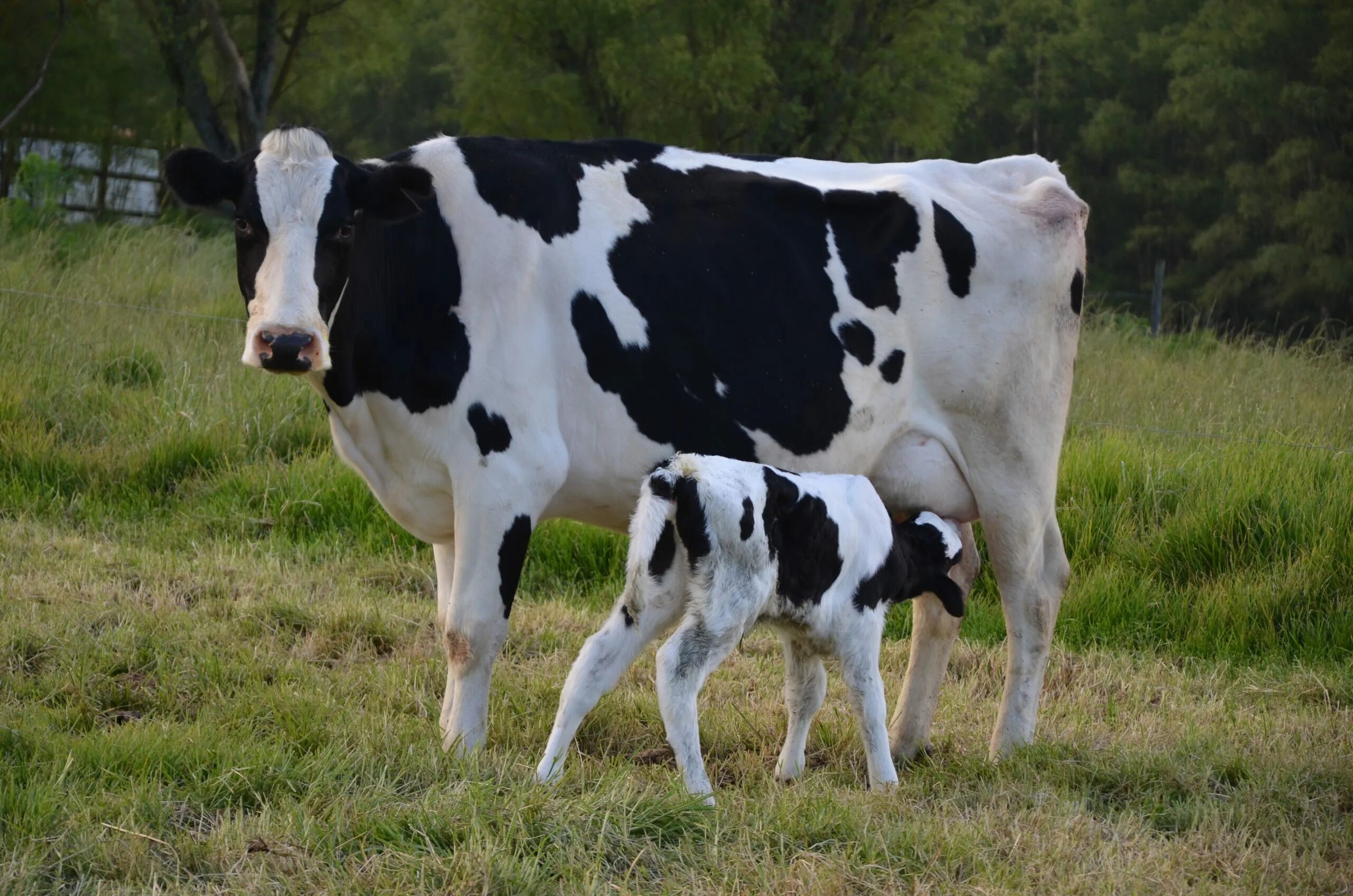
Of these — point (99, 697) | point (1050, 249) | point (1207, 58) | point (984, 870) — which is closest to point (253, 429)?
point (99, 697)

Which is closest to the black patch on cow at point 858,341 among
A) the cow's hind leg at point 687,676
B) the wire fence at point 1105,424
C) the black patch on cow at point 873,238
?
the black patch on cow at point 873,238

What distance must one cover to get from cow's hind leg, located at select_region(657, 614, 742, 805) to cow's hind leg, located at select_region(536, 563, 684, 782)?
186mm

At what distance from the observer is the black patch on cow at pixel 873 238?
548 centimetres

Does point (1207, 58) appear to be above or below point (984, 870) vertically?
above

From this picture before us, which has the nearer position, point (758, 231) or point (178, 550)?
point (758, 231)

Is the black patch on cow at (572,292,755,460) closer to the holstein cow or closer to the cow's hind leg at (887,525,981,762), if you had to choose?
the holstein cow

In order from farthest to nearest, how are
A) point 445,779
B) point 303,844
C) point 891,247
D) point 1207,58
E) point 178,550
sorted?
point 1207,58 → point 178,550 → point 891,247 → point 445,779 → point 303,844

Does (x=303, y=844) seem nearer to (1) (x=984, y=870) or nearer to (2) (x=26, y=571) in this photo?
(1) (x=984, y=870)

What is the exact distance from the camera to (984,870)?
3.95m

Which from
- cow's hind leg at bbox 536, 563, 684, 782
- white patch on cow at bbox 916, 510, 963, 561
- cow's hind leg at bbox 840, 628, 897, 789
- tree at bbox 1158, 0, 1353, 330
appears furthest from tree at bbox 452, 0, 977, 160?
cow's hind leg at bbox 536, 563, 684, 782

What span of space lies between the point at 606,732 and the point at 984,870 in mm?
1847

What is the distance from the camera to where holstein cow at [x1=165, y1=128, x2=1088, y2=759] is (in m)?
4.86

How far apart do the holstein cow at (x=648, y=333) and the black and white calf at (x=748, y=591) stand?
1.54 feet

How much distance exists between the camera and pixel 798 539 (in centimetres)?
475
